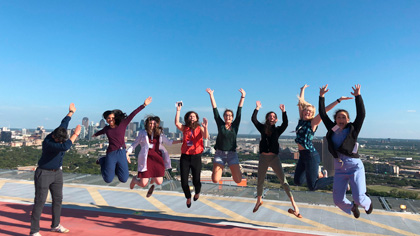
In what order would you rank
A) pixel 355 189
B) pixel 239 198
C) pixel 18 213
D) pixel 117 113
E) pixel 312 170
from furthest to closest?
pixel 239 198 → pixel 18 213 → pixel 117 113 → pixel 312 170 → pixel 355 189

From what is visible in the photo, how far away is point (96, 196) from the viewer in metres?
10.4

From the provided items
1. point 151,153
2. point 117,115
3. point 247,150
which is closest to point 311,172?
point 151,153

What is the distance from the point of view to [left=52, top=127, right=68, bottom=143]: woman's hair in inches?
240

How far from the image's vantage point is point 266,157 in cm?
Result: 677

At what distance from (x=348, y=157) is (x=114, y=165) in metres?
5.38

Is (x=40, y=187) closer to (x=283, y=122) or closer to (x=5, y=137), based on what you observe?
(x=283, y=122)

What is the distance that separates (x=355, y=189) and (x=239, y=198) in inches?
204

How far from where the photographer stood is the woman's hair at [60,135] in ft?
20.0

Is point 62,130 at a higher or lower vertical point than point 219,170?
higher

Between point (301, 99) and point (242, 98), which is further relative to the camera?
point (242, 98)

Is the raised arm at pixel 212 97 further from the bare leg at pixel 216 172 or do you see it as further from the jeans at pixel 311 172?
the jeans at pixel 311 172

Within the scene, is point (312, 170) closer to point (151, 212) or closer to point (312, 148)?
point (312, 148)

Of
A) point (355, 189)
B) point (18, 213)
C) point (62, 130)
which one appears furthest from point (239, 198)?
point (18, 213)

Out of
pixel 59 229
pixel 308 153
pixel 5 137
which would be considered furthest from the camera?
pixel 5 137
